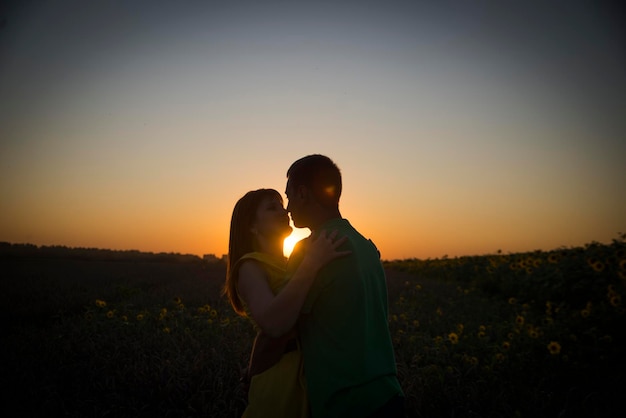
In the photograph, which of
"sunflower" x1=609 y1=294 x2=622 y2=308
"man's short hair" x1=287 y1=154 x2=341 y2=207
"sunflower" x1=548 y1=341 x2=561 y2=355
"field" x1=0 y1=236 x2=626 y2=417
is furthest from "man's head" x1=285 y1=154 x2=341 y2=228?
"sunflower" x1=609 y1=294 x2=622 y2=308

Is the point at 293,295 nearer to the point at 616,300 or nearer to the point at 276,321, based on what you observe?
the point at 276,321

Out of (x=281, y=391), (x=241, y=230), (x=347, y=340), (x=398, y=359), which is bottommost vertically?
(x=398, y=359)

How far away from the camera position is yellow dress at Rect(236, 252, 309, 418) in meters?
1.60

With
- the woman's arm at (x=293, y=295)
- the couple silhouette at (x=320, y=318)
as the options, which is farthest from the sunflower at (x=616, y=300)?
the woman's arm at (x=293, y=295)

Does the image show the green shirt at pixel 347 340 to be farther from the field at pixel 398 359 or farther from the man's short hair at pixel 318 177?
the field at pixel 398 359

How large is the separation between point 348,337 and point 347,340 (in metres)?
0.01

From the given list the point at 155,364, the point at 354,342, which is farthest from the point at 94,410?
the point at 354,342

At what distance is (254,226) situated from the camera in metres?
2.24

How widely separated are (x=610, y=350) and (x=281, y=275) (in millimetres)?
5799

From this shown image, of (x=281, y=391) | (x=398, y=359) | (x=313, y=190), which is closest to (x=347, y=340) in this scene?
(x=281, y=391)

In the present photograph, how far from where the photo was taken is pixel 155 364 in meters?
4.16

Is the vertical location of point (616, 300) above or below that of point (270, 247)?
below

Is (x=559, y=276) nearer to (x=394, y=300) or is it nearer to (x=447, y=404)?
(x=394, y=300)

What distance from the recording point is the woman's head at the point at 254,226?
219 centimetres
